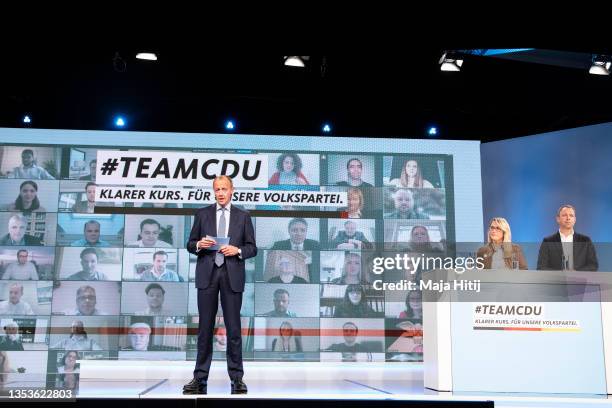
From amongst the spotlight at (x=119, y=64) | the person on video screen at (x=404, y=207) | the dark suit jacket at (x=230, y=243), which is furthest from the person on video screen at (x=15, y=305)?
the person on video screen at (x=404, y=207)

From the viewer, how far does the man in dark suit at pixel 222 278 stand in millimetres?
4219

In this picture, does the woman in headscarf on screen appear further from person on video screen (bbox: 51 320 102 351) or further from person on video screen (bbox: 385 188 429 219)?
person on video screen (bbox: 51 320 102 351)

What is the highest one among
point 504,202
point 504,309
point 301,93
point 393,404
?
point 301,93

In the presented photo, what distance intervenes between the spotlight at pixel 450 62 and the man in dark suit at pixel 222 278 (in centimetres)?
364

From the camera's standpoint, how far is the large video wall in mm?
7039

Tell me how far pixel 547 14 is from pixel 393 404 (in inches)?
118

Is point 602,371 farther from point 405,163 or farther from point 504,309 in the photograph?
point 405,163

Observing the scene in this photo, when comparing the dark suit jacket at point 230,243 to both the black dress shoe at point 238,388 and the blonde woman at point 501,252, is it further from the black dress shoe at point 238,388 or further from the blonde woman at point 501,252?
the blonde woman at point 501,252

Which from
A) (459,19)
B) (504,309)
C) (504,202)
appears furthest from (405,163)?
(504,309)

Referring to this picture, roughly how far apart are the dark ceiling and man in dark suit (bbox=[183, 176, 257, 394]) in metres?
3.02

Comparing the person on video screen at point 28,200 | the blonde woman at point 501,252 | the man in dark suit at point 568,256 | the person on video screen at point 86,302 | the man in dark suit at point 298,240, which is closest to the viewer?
the man in dark suit at point 568,256

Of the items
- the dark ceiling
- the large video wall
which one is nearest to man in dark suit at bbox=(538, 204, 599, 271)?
the large video wall

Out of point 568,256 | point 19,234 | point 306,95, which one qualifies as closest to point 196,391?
point 568,256

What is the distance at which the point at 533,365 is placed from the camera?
4.15m
